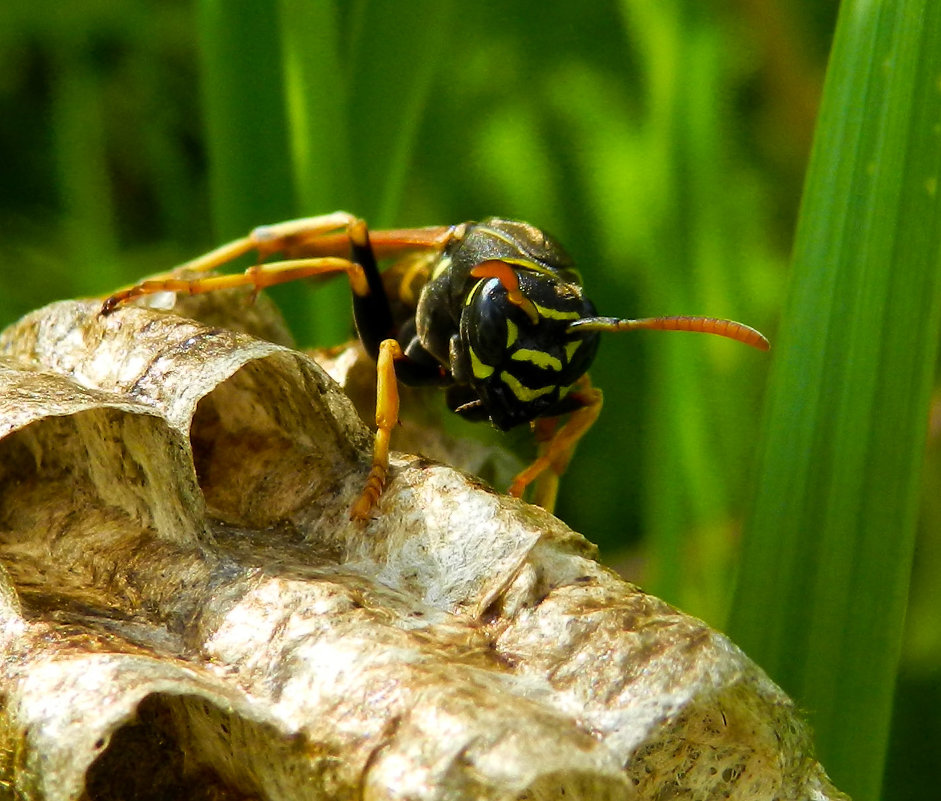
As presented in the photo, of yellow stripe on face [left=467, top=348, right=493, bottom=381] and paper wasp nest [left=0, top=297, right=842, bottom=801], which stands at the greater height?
yellow stripe on face [left=467, top=348, right=493, bottom=381]

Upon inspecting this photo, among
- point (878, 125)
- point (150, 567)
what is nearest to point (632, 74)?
point (878, 125)

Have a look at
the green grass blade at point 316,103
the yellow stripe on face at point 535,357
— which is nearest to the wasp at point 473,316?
the yellow stripe on face at point 535,357

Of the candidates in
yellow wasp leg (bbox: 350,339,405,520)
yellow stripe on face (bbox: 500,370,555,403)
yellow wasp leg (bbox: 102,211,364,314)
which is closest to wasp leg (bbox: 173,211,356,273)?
yellow wasp leg (bbox: 102,211,364,314)

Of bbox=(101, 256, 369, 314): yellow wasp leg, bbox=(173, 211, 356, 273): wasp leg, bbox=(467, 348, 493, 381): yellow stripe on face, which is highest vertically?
bbox=(173, 211, 356, 273): wasp leg

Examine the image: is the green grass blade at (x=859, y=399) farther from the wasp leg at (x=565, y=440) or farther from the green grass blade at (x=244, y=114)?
the green grass blade at (x=244, y=114)

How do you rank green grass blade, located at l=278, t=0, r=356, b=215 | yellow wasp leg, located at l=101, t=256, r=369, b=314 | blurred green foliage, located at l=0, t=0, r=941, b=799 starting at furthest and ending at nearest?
blurred green foliage, located at l=0, t=0, r=941, b=799 < green grass blade, located at l=278, t=0, r=356, b=215 < yellow wasp leg, located at l=101, t=256, r=369, b=314

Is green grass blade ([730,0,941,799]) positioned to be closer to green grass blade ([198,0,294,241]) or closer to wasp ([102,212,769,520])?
wasp ([102,212,769,520])

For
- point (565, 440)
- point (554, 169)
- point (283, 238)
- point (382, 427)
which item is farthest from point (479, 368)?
point (554, 169)
